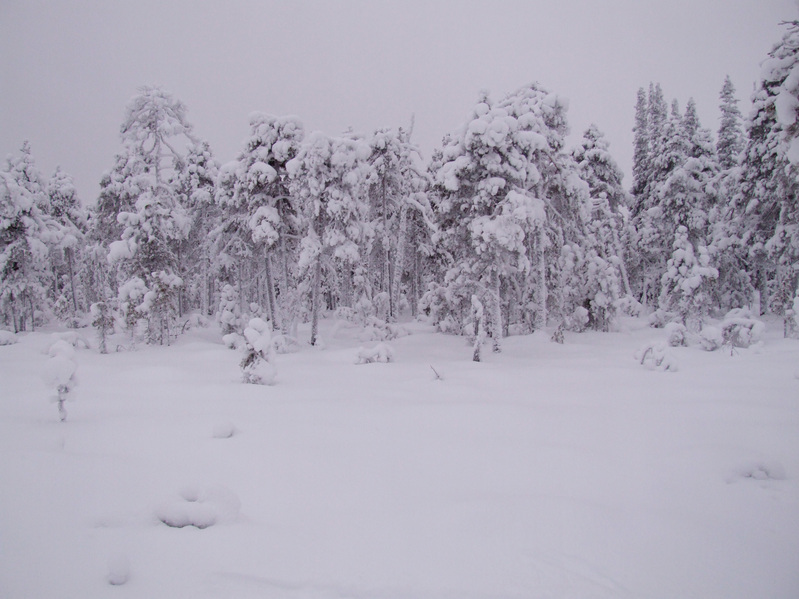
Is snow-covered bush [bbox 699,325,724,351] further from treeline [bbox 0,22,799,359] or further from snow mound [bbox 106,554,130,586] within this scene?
snow mound [bbox 106,554,130,586]

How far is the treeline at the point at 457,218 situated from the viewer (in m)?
19.5

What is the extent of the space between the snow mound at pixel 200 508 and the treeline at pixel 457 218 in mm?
13964

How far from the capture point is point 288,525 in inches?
183

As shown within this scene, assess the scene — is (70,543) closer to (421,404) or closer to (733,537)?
(733,537)

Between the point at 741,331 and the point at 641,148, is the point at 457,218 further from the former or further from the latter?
the point at 641,148

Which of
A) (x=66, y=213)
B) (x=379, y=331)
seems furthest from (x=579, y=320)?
(x=66, y=213)

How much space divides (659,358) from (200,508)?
1435cm

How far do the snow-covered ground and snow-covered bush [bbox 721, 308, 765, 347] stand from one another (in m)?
6.32

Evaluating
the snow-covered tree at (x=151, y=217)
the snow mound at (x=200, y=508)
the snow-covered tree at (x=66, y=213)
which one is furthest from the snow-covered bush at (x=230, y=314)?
the snow mound at (x=200, y=508)

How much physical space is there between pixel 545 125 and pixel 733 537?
20403 millimetres

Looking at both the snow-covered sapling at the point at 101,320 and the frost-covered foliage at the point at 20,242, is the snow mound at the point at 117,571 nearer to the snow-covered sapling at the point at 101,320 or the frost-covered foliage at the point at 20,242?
the snow-covered sapling at the point at 101,320

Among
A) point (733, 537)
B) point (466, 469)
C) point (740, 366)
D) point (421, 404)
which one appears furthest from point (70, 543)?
point (740, 366)

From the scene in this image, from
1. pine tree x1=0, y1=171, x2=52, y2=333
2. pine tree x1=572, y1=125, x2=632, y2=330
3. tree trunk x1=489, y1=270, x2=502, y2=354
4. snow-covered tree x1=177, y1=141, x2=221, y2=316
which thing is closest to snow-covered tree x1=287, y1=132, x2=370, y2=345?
tree trunk x1=489, y1=270, x2=502, y2=354

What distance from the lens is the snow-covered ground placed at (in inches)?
147
